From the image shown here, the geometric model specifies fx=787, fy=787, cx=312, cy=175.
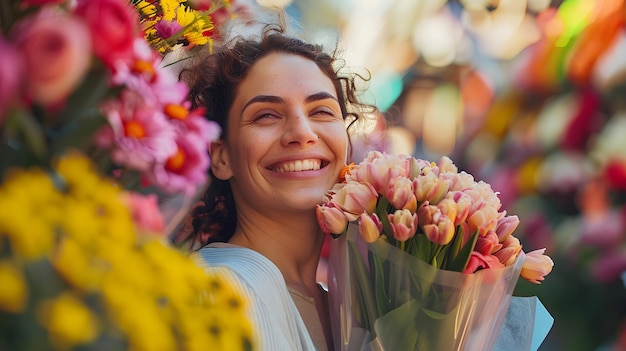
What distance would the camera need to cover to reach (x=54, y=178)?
0.44m

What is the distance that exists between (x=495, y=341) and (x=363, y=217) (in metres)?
0.30

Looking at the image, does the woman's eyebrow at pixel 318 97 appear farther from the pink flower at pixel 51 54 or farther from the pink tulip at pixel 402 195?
the pink flower at pixel 51 54

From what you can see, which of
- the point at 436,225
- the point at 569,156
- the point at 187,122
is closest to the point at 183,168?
the point at 187,122

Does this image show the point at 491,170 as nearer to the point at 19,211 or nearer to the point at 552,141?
the point at 552,141

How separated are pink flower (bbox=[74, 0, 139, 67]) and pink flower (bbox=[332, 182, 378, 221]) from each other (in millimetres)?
563

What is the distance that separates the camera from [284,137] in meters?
1.19

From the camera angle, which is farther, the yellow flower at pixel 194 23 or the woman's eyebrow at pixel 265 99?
the woman's eyebrow at pixel 265 99

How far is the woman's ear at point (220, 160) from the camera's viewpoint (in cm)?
130

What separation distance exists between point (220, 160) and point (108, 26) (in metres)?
0.85

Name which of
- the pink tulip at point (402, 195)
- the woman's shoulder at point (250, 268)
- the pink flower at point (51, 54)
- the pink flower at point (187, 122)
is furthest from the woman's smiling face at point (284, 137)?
the pink flower at point (51, 54)

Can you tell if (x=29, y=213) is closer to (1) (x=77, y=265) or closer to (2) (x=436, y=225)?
(1) (x=77, y=265)

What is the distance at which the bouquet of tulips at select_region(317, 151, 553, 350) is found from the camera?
0.97m

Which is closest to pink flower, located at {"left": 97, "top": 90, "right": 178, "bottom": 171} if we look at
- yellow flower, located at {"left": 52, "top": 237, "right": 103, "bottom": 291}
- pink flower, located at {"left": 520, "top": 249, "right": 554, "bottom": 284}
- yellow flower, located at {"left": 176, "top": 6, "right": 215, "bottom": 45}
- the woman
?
yellow flower, located at {"left": 52, "top": 237, "right": 103, "bottom": 291}

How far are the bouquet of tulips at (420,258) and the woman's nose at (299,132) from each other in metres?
0.15
